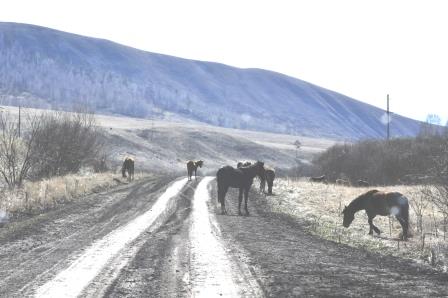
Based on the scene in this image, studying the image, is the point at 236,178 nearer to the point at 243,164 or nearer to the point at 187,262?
the point at 243,164

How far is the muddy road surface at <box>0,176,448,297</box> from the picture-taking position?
904 cm

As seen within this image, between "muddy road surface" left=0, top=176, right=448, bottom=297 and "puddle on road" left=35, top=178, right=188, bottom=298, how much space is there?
17 millimetres

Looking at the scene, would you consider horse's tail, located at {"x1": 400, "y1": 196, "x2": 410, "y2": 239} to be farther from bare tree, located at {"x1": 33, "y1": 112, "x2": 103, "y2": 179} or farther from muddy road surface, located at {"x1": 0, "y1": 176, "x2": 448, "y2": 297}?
bare tree, located at {"x1": 33, "y1": 112, "x2": 103, "y2": 179}

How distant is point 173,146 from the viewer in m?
134

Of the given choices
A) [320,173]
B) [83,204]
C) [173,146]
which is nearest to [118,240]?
[83,204]

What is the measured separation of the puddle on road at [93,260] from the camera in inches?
348

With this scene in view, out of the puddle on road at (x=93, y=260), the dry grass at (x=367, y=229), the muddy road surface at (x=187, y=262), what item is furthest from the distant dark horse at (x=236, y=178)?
the puddle on road at (x=93, y=260)

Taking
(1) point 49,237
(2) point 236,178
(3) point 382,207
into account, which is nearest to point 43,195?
(2) point 236,178

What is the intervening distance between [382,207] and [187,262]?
8065mm

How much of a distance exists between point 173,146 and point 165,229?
386 ft

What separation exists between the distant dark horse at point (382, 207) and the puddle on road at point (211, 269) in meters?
4.52

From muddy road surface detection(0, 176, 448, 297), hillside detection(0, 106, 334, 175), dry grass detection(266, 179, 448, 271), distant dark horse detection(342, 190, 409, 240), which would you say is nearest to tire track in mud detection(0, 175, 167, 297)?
muddy road surface detection(0, 176, 448, 297)

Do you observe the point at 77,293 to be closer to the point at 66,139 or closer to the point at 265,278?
the point at 265,278

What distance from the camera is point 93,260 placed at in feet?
37.0
